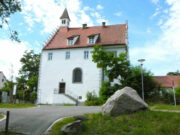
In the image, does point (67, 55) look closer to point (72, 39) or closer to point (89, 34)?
point (72, 39)

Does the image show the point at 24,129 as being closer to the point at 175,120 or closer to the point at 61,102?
the point at 175,120

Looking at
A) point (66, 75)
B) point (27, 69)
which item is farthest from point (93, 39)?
point (27, 69)

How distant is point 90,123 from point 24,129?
320cm

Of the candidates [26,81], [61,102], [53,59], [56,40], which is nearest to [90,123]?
[61,102]

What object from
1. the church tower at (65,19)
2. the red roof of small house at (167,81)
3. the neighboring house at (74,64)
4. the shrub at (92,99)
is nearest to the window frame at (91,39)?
the neighboring house at (74,64)

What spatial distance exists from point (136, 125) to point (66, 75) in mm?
22383

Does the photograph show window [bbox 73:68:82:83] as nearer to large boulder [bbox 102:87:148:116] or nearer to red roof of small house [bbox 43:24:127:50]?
red roof of small house [bbox 43:24:127:50]

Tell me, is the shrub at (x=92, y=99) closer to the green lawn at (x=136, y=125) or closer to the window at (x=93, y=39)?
the window at (x=93, y=39)

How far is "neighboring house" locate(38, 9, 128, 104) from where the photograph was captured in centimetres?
2779

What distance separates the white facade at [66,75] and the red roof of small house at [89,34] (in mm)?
931

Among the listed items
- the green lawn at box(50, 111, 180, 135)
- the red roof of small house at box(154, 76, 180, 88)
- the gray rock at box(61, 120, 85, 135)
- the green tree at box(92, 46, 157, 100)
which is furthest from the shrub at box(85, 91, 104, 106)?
the gray rock at box(61, 120, 85, 135)

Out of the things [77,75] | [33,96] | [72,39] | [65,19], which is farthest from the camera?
[65,19]

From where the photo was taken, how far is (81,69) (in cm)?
2867

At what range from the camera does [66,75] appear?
96.1 feet
